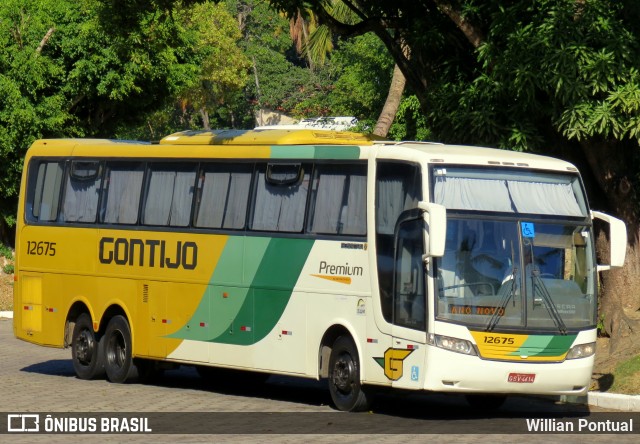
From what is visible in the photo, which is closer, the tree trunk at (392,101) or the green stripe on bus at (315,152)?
the green stripe on bus at (315,152)

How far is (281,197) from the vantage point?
17.0 meters

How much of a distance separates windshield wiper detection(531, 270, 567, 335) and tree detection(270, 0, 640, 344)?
330 centimetres

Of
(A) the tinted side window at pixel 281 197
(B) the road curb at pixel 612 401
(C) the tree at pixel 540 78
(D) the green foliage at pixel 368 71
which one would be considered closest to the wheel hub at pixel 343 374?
(A) the tinted side window at pixel 281 197

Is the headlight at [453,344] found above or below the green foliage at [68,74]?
below

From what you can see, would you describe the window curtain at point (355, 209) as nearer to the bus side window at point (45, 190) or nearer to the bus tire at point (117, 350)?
the bus tire at point (117, 350)

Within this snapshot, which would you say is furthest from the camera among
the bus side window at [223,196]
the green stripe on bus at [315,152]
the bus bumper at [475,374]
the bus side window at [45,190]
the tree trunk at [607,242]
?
the bus side window at [45,190]

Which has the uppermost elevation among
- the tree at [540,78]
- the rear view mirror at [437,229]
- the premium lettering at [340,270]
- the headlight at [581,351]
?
the tree at [540,78]

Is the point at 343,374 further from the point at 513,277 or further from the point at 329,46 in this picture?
the point at 329,46

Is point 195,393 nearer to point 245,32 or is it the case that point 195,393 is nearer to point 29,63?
point 29,63

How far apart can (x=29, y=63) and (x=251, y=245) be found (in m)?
17.8

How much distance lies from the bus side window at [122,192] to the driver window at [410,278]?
564 centimetres

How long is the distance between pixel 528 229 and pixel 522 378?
1646mm

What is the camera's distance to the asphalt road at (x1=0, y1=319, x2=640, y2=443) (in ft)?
42.6

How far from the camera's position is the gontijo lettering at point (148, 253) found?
60.1 ft
